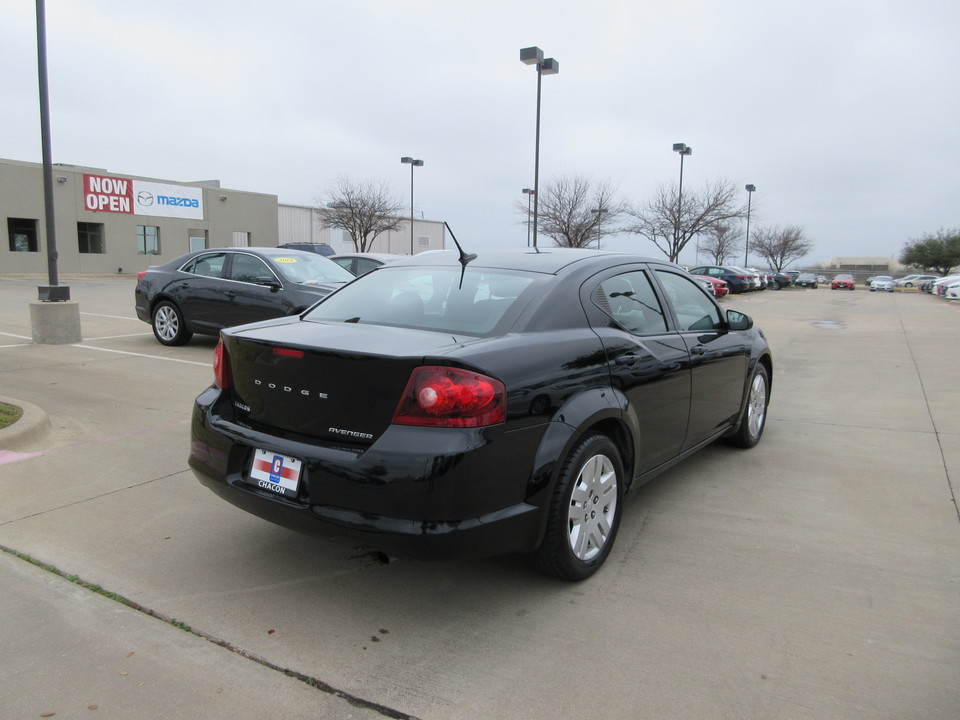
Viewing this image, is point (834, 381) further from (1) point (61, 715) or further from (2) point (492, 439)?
(1) point (61, 715)

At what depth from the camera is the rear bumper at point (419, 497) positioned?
2.74 m

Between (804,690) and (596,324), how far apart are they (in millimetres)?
1829

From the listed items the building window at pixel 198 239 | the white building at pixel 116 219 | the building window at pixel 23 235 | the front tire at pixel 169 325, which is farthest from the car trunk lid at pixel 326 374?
the building window at pixel 198 239

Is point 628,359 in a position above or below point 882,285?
below

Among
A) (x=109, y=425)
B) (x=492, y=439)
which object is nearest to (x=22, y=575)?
(x=492, y=439)

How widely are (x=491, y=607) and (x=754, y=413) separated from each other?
341 centimetres

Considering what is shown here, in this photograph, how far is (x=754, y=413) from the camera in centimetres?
572

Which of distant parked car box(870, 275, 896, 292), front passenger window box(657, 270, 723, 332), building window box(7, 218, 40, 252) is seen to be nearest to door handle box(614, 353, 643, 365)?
front passenger window box(657, 270, 723, 332)

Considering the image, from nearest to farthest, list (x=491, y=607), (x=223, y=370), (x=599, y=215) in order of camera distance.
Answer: (x=491, y=607) → (x=223, y=370) → (x=599, y=215)

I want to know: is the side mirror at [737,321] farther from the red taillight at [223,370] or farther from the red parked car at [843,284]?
the red parked car at [843,284]

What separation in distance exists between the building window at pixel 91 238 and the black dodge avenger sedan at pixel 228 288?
97.5 ft

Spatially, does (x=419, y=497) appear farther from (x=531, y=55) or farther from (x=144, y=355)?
(x=531, y=55)

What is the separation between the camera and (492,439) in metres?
2.83

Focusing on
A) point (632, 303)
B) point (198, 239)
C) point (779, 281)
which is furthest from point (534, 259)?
point (779, 281)
